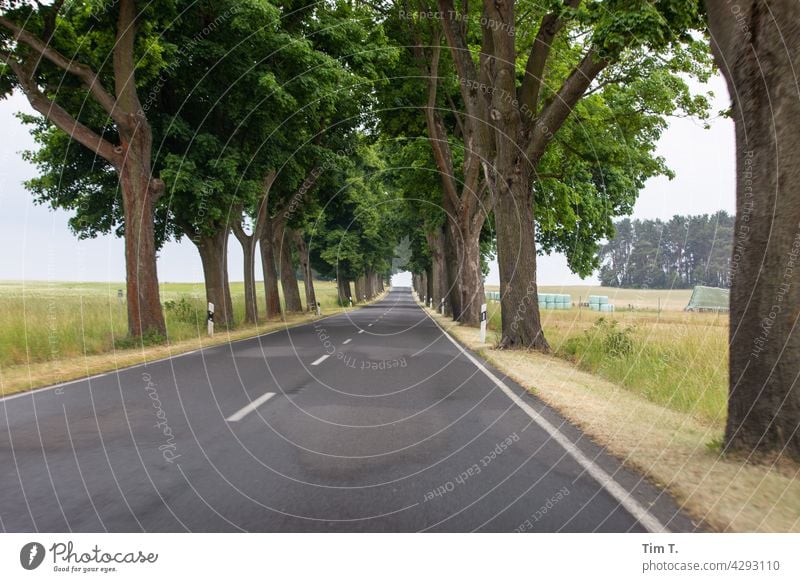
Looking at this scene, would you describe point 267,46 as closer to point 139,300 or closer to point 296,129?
point 296,129

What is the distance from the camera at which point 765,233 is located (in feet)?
18.4

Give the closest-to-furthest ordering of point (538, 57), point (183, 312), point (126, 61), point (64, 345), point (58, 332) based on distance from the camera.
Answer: point (538, 57) → point (64, 345) → point (58, 332) → point (126, 61) → point (183, 312)

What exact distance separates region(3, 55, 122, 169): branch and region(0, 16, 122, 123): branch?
2.21 feet

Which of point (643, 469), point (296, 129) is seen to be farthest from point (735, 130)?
point (296, 129)

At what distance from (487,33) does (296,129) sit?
27.0 feet

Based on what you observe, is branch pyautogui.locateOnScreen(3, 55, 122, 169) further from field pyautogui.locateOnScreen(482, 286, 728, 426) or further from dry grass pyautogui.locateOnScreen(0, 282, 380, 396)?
field pyautogui.locateOnScreen(482, 286, 728, 426)

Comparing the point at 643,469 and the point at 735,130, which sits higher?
the point at 735,130

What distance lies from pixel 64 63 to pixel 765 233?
16.1m

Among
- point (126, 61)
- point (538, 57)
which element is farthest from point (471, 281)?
point (126, 61)

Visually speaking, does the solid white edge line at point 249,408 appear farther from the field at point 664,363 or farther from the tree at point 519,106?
the tree at point 519,106

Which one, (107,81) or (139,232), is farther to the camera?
(107,81)

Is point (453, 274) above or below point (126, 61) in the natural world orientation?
below

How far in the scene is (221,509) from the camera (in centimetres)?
439

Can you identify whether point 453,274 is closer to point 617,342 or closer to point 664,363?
point 617,342
